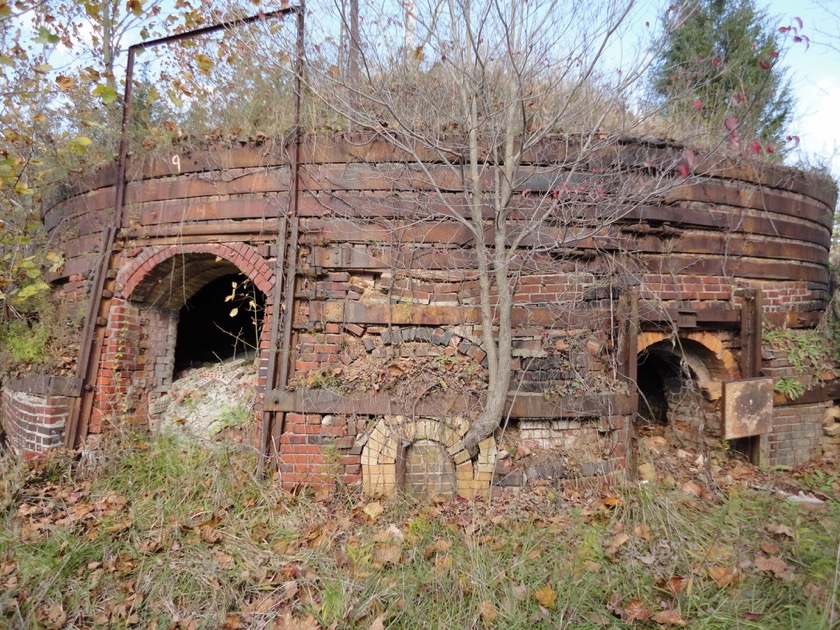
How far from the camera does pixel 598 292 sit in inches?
170

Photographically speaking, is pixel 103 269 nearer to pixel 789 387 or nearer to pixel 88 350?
pixel 88 350

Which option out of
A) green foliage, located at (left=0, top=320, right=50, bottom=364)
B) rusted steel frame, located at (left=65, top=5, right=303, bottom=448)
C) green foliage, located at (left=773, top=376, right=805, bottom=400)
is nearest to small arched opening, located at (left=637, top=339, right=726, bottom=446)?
green foliage, located at (left=773, top=376, right=805, bottom=400)

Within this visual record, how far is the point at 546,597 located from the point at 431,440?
59.3 inches

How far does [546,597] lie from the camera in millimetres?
2746

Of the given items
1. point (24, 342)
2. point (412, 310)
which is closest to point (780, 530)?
point (412, 310)

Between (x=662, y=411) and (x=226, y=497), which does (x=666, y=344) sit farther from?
(x=226, y=497)

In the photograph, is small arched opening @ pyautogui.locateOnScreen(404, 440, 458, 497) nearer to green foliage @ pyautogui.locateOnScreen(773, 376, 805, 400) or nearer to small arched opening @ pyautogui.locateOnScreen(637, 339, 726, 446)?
small arched opening @ pyautogui.locateOnScreen(637, 339, 726, 446)

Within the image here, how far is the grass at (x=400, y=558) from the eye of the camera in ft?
8.84

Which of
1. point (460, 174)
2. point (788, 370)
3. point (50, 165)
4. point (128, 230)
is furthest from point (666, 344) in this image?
point (50, 165)

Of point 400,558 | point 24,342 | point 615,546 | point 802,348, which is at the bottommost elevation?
point 400,558

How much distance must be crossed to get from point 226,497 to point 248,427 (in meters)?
0.90

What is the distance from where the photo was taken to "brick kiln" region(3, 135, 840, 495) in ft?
13.3

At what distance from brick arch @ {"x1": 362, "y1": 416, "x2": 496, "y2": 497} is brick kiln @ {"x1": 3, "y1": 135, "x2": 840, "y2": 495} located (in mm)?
16

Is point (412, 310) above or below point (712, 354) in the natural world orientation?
above
